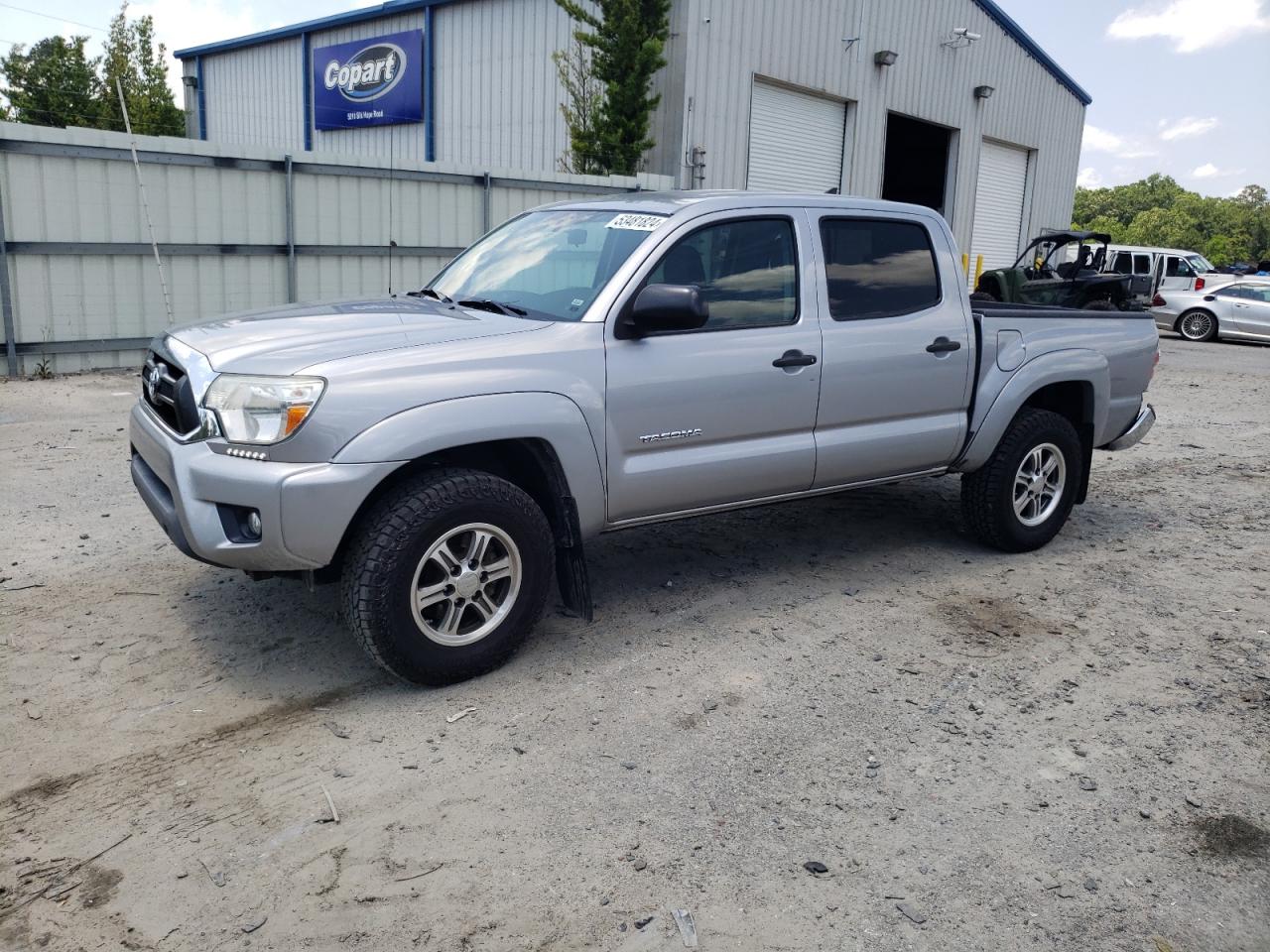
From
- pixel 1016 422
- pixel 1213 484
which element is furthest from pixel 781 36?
pixel 1016 422

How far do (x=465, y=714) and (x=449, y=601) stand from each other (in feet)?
1.38

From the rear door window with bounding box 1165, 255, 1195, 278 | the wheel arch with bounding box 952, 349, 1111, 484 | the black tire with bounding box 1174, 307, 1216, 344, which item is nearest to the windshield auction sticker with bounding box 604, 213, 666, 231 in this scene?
the wheel arch with bounding box 952, 349, 1111, 484

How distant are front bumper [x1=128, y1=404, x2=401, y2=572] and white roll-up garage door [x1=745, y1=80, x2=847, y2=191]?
15.7 meters

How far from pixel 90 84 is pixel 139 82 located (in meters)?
1.16

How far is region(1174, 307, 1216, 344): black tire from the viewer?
22297mm

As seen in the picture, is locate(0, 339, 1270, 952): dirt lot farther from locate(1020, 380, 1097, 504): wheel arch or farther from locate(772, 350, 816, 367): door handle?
locate(772, 350, 816, 367): door handle

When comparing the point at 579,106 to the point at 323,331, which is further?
the point at 579,106

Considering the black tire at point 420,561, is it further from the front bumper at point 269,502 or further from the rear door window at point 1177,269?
the rear door window at point 1177,269

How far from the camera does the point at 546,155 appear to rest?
1948cm

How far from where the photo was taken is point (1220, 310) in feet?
72.5

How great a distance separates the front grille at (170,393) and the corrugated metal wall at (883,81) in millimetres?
14267

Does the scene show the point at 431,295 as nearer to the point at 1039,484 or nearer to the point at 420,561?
the point at 420,561

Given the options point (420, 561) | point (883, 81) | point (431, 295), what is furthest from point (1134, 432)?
point (883, 81)

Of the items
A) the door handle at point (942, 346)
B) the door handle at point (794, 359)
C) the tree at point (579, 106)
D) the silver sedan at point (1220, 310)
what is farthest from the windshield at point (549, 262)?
the silver sedan at point (1220, 310)
